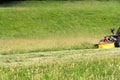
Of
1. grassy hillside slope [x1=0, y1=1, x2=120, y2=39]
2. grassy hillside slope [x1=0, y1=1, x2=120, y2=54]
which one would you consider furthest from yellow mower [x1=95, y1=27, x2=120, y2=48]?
grassy hillside slope [x1=0, y1=1, x2=120, y2=39]

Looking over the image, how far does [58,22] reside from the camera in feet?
204

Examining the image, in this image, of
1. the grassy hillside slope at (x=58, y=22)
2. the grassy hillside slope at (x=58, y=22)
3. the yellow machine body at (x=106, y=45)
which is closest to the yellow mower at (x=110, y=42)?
the yellow machine body at (x=106, y=45)

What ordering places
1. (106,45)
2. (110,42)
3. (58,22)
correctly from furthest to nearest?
(58,22) → (110,42) → (106,45)

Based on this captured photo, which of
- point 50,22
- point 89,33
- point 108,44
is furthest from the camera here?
point 50,22

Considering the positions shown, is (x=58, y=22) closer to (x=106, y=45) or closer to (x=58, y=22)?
(x=58, y=22)

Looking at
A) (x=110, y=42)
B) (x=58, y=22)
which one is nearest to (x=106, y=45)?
(x=110, y=42)

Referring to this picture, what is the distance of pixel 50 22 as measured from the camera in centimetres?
6216

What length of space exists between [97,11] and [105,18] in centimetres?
468

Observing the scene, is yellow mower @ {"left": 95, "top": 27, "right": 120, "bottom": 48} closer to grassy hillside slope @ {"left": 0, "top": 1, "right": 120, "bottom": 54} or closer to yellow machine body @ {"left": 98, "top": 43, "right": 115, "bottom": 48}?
yellow machine body @ {"left": 98, "top": 43, "right": 115, "bottom": 48}

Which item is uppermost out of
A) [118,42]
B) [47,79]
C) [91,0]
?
[47,79]

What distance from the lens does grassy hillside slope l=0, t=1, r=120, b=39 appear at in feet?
183

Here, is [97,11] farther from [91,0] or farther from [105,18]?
[91,0]

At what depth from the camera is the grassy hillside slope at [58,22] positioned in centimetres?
5588

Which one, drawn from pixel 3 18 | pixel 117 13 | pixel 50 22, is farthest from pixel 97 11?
pixel 3 18
